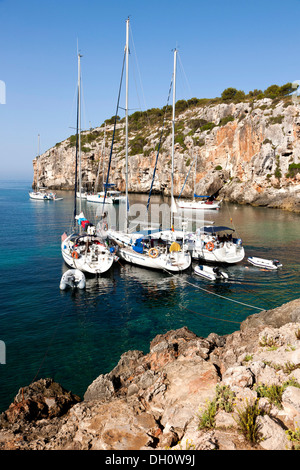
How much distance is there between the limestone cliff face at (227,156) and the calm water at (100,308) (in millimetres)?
38838

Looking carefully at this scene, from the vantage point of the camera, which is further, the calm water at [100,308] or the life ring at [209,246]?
the life ring at [209,246]

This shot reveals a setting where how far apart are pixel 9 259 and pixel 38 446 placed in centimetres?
2685

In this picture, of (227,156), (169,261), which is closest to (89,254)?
(169,261)

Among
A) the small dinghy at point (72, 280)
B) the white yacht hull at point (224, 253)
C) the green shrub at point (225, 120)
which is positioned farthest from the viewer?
the green shrub at point (225, 120)

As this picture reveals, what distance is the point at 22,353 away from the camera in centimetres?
1534

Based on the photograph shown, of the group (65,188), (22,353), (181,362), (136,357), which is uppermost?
(65,188)

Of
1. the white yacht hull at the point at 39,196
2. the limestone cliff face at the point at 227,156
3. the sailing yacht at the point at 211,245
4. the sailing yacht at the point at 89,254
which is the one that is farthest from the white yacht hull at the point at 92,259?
the white yacht hull at the point at 39,196

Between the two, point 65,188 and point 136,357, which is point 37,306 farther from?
point 65,188

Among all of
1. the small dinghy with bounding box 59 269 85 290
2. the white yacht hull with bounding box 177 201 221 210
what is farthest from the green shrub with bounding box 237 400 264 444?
the white yacht hull with bounding box 177 201 221 210

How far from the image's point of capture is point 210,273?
26516 millimetres

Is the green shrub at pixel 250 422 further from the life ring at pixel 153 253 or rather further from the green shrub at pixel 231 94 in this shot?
the green shrub at pixel 231 94

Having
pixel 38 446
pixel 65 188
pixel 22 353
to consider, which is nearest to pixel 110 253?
pixel 22 353

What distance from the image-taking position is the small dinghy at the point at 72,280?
77.8 ft

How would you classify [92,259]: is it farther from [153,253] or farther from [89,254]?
[153,253]
